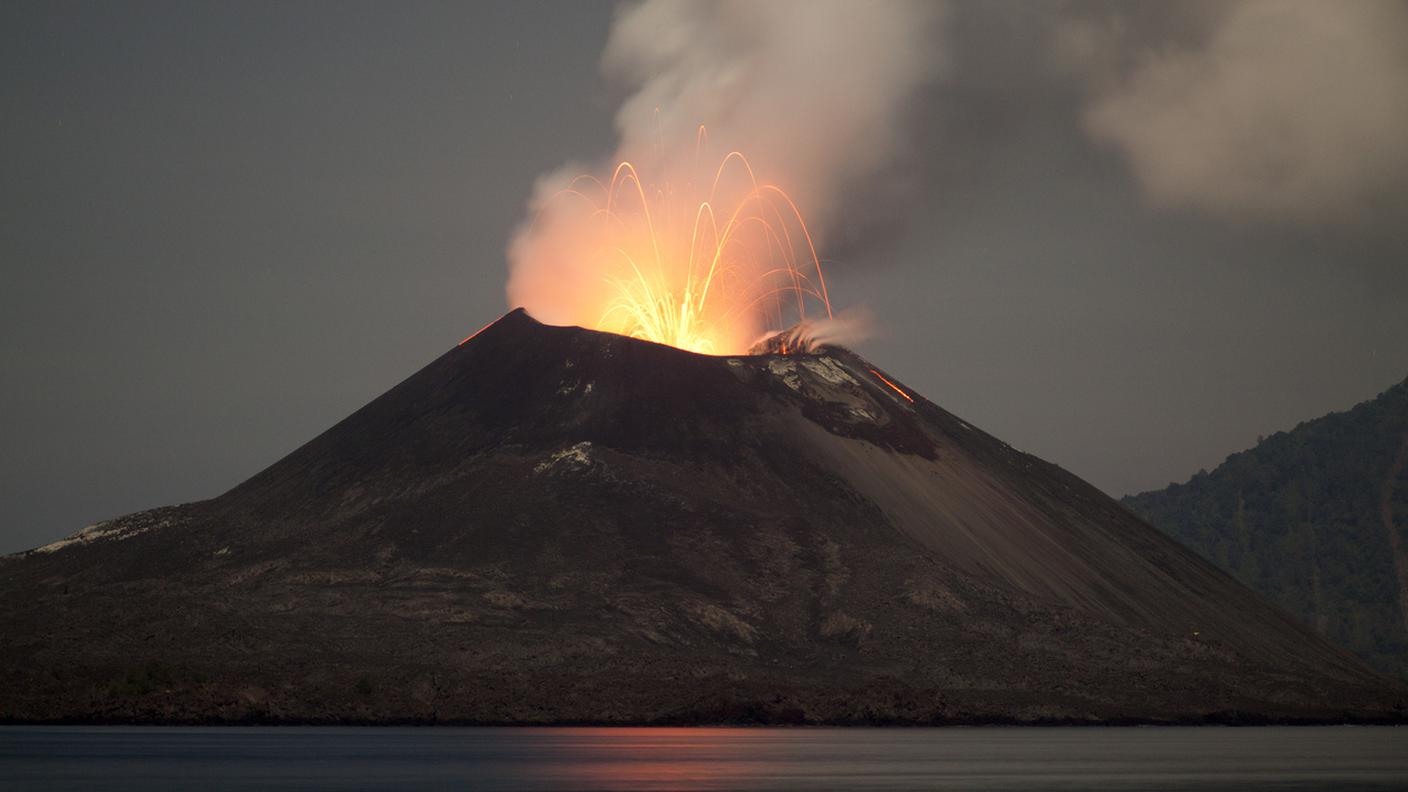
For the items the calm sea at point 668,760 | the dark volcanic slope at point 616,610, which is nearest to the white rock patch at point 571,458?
the dark volcanic slope at point 616,610

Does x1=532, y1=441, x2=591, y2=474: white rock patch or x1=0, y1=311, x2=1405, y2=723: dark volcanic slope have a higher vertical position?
x1=532, y1=441, x2=591, y2=474: white rock patch

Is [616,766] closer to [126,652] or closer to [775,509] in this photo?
[126,652]

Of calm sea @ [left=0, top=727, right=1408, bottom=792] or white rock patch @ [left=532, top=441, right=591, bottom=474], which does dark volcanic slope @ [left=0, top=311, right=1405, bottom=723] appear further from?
calm sea @ [left=0, top=727, right=1408, bottom=792]

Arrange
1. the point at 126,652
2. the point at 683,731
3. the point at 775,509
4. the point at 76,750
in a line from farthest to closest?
1. the point at 775,509
2. the point at 126,652
3. the point at 683,731
4. the point at 76,750

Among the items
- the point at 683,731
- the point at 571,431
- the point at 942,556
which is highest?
the point at 571,431

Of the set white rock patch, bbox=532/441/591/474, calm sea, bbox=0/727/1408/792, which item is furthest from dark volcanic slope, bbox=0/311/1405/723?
calm sea, bbox=0/727/1408/792

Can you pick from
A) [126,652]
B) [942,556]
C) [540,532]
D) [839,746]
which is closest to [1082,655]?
[942,556]
